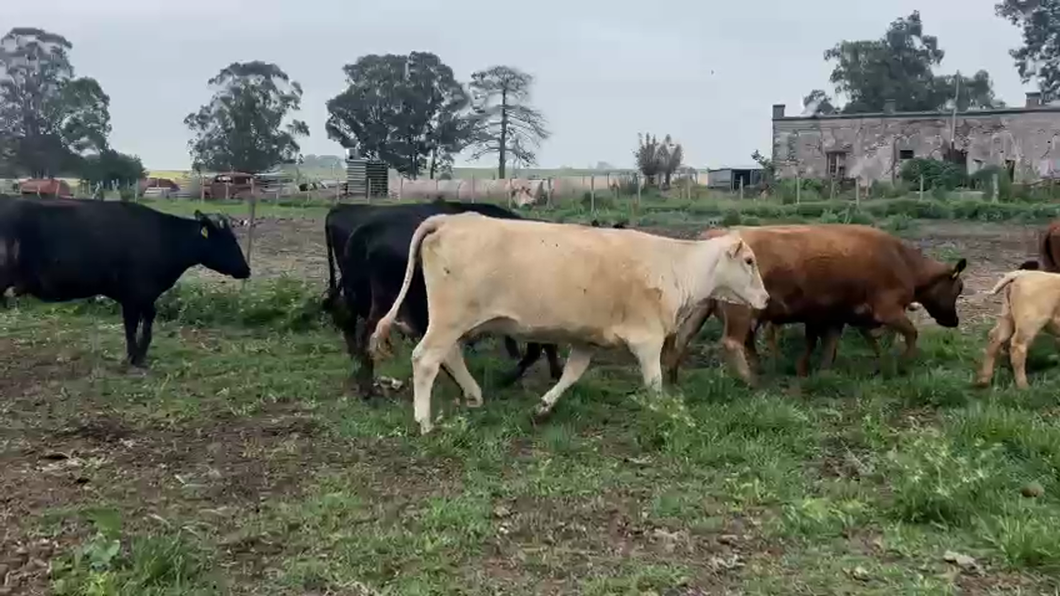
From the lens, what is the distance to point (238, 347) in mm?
11000

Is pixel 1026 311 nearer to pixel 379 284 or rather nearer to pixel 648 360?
pixel 648 360

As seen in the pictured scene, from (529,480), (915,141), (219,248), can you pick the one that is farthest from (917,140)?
(529,480)

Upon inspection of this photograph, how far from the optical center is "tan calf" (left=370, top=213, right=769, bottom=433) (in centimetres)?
766

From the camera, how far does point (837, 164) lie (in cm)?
4519

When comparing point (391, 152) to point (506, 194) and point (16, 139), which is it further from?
point (506, 194)

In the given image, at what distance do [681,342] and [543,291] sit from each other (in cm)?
215

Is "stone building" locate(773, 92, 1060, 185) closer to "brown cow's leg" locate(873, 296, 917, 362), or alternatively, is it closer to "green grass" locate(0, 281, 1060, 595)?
"brown cow's leg" locate(873, 296, 917, 362)

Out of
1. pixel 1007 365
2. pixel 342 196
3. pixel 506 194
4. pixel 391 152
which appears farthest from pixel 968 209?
pixel 391 152

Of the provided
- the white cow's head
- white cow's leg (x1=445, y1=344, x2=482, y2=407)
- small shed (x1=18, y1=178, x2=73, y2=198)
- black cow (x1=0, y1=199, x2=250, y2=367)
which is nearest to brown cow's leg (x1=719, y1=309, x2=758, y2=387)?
the white cow's head

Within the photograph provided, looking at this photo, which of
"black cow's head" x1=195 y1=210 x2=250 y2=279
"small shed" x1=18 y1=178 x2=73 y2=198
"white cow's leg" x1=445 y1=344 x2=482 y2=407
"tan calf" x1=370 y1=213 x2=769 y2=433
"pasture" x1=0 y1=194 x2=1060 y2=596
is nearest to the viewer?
"pasture" x1=0 y1=194 x2=1060 y2=596

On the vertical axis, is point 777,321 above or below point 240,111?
below

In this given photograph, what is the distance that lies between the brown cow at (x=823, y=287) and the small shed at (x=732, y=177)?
37.3 m

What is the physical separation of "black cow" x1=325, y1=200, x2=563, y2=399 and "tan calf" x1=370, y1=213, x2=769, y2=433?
92cm

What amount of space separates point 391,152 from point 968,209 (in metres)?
40.0
